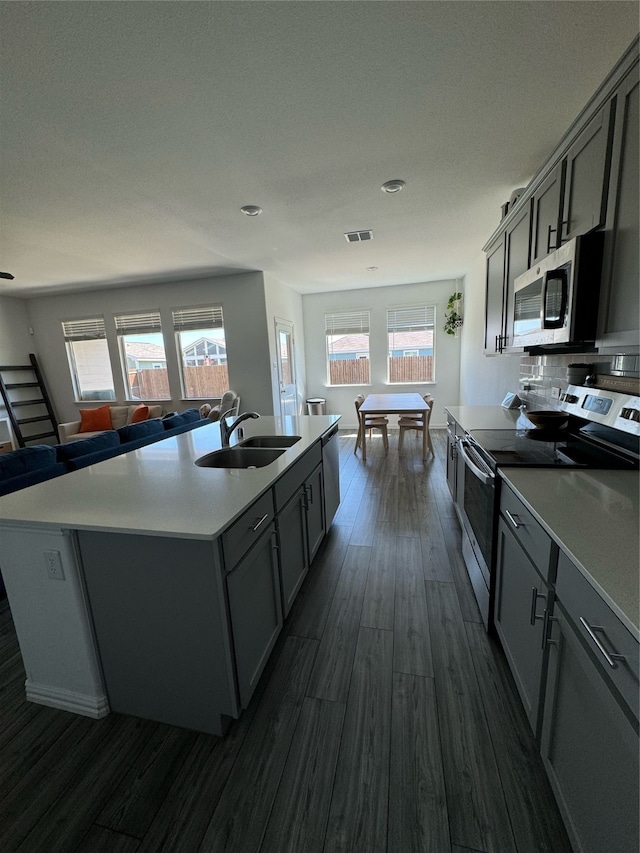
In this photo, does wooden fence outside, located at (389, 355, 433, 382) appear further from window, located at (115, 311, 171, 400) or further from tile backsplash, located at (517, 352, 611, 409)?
window, located at (115, 311, 171, 400)

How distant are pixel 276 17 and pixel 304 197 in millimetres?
1501

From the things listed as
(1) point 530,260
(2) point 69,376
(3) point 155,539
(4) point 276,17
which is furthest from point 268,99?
(2) point 69,376

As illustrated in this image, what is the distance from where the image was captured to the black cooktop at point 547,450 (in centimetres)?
151

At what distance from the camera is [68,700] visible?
1.46 m

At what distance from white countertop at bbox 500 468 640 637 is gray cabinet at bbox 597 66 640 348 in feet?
1.75

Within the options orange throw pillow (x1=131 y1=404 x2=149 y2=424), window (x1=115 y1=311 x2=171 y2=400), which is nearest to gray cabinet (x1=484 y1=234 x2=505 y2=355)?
window (x1=115 y1=311 x2=171 y2=400)

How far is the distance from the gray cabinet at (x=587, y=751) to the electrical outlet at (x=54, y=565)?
67.8 inches

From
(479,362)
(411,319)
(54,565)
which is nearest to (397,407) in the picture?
(479,362)

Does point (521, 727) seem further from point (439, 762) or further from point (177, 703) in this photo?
point (177, 703)

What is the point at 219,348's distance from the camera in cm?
561

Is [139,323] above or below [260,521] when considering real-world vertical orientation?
above

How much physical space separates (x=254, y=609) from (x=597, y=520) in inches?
50.7

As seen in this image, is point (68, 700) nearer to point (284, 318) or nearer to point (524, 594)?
point (524, 594)

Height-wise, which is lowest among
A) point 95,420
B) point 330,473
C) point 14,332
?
point 330,473
